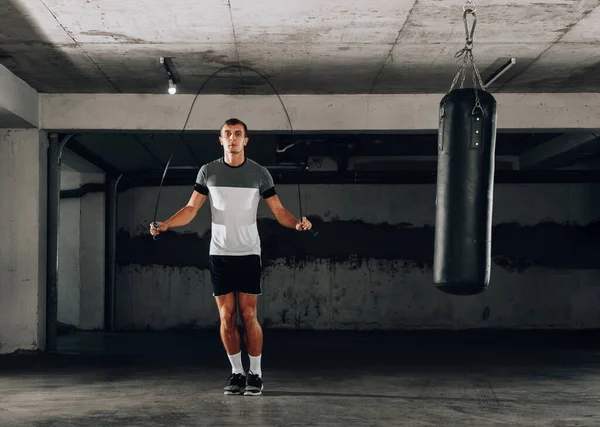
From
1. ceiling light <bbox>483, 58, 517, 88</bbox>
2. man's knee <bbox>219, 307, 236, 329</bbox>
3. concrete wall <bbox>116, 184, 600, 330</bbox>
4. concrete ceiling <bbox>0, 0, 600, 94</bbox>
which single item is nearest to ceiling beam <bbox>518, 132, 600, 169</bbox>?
concrete wall <bbox>116, 184, 600, 330</bbox>

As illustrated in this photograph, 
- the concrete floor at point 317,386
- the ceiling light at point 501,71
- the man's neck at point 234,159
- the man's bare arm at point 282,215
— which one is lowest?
the concrete floor at point 317,386

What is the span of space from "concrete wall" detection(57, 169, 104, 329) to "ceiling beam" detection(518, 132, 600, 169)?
21.7 feet

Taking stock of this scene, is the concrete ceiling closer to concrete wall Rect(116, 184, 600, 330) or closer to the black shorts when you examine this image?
the black shorts

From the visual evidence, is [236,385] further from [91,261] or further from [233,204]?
[91,261]

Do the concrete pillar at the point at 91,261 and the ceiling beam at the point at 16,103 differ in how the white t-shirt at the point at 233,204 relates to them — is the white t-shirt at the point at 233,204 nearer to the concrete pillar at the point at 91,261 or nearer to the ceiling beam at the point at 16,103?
the ceiling beam at the point at 16,103

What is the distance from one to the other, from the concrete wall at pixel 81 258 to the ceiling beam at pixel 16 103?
3778 millimetres

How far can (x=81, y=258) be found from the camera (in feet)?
36.0

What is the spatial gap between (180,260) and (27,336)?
451 cm

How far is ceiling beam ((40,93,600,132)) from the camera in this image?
24.5 ft

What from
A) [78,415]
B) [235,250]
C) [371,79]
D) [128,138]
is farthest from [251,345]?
[128,138]

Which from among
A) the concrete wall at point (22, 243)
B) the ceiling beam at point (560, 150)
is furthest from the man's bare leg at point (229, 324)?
the ceiling beam at point (560, 150)

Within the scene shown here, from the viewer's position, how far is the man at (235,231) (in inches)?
177

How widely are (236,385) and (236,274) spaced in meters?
0.74

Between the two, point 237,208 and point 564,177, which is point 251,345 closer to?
point 237,208
